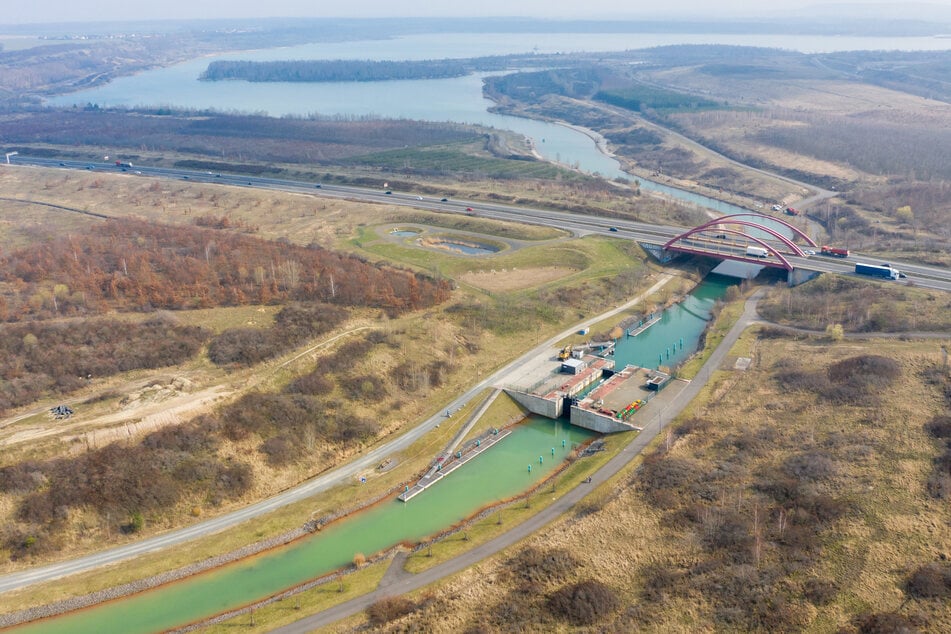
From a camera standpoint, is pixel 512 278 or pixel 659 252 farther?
pixel 659 252

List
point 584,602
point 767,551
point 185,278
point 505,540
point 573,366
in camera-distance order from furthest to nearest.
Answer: point 185,278, point 573,366, point 505,540, point 767,551, point 584,602

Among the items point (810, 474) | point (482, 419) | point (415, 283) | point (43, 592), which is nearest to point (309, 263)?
point (415, 283)

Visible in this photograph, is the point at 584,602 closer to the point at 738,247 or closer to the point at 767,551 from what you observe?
the point at 767,551

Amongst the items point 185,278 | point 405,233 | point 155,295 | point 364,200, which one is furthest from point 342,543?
point 364,200

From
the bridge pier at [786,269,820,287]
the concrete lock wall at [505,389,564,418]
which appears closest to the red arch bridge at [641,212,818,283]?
the bridge pier at [786,269,820,287]

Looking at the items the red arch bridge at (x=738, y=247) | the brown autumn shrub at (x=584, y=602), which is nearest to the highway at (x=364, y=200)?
the red arch bridge at (x=738, y=247)

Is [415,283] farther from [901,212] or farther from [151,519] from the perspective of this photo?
[901,212]
